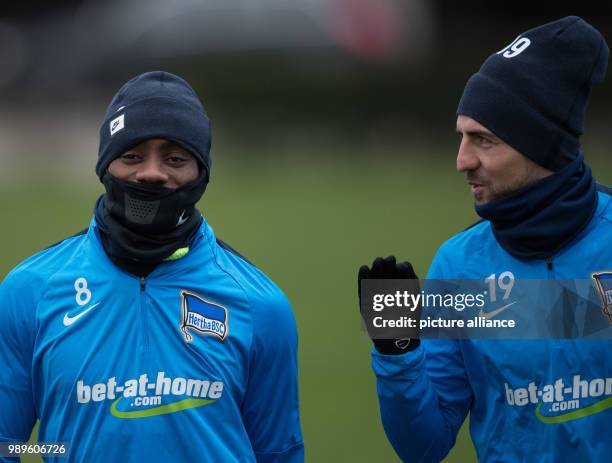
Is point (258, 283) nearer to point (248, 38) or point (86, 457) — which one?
point (86, 457)

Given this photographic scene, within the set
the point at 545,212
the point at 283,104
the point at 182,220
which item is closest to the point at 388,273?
the point at 545,212

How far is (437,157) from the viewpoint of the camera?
1271 centimetres

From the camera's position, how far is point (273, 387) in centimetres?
318

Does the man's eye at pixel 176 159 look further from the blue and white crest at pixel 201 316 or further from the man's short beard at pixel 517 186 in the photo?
the man's short beard at pixel 517 186

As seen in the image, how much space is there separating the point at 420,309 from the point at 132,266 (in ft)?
2.67

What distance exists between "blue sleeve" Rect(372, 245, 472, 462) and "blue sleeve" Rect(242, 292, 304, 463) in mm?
248

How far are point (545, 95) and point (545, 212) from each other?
1.11 ft

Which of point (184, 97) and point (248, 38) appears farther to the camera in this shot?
point (248, 38)

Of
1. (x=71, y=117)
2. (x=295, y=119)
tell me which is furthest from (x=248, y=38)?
(x=71, y=117)

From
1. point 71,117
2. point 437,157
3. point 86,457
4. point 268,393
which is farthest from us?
point 71,117

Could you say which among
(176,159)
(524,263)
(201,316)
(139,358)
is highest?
(176,159)

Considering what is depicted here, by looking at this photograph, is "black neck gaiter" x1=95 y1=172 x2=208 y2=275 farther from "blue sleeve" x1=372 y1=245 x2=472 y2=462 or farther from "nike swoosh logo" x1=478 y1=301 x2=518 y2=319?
"nike swoosh logo" x1=478 y1=301 x2=518 y2=319

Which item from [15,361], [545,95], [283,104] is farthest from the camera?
[283,104]

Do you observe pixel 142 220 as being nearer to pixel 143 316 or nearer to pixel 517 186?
pixel 143 316
